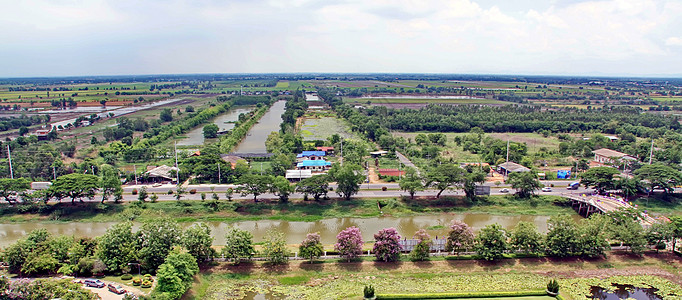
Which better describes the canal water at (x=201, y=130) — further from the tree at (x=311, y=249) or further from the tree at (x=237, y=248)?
the tree at (x=311, y=249)

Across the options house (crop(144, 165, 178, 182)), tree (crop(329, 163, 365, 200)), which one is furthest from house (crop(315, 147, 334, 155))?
house (crop(144, 165, 178, 182))

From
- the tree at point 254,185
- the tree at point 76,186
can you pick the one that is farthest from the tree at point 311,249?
the tree at point 76,186

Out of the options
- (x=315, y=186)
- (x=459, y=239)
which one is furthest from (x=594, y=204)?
(x=315, y=186)

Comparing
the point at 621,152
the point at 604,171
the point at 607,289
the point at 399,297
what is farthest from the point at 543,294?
the point at 621,152

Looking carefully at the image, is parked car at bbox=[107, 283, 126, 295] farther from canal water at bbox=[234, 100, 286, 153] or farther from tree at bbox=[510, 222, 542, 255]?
canal water at bbox=[234, 100, 286, 153]

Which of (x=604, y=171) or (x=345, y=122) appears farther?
(x=345, y=122)

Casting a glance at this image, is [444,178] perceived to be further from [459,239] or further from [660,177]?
[660,177]

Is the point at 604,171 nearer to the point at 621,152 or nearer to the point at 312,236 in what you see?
the point at 621,152
